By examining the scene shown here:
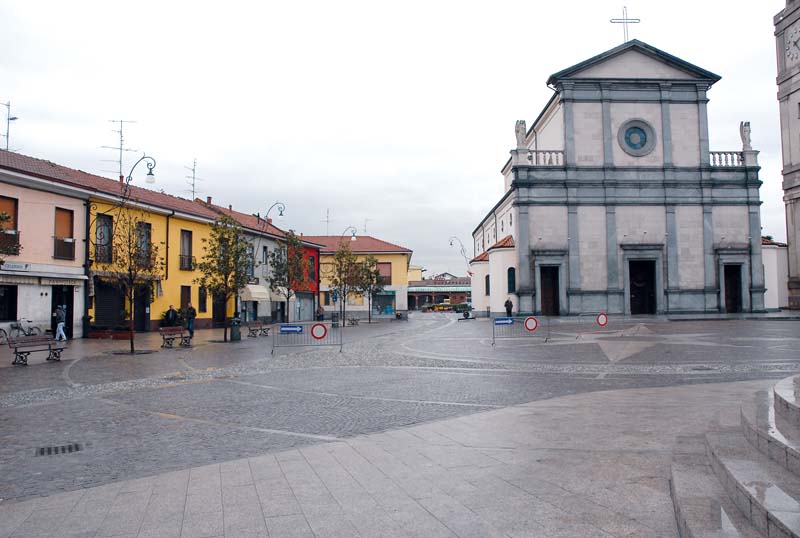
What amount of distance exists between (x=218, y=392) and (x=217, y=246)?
49.9ft

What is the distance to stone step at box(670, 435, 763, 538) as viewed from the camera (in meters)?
3.51

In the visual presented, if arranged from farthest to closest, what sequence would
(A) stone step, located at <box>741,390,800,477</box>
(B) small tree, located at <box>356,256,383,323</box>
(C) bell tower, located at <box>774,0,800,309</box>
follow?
1. (B) small tree, located at <box>356,256,383,323</box>
2. (C) bell tower, located at <box>774,0,800,309</box>
3. (A) stone step, located at <box>741,390,800,477</box>

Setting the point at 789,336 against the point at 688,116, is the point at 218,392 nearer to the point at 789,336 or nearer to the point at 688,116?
the point at 789,336

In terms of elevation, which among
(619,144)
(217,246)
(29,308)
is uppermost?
(619,144)

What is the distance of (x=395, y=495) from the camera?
4922 millimetres

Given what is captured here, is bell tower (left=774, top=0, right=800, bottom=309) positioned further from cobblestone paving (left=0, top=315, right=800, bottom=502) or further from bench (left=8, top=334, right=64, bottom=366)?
bench (left=8, top=334, right=64, bottom=366)

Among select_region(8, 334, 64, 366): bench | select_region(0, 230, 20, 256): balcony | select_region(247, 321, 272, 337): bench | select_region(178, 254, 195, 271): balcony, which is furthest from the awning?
select_region(8, 334, 64, 366): bench

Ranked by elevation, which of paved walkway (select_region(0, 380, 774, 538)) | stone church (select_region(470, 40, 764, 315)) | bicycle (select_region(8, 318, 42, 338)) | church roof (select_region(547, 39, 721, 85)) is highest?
church roof (select_region(547, 39, 721, 85))

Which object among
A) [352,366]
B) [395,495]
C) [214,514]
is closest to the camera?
[214,514]

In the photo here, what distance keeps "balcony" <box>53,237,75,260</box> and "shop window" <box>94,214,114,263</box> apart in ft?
3.31

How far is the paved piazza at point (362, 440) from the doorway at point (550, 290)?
2510 centimetres

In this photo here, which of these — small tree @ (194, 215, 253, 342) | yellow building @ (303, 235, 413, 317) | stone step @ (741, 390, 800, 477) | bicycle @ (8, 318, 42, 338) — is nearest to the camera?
stone step @ (741, 390, 800, 477)

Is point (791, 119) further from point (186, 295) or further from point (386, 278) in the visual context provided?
point (186, 295)

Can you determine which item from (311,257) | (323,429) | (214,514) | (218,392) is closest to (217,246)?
(218,392)
